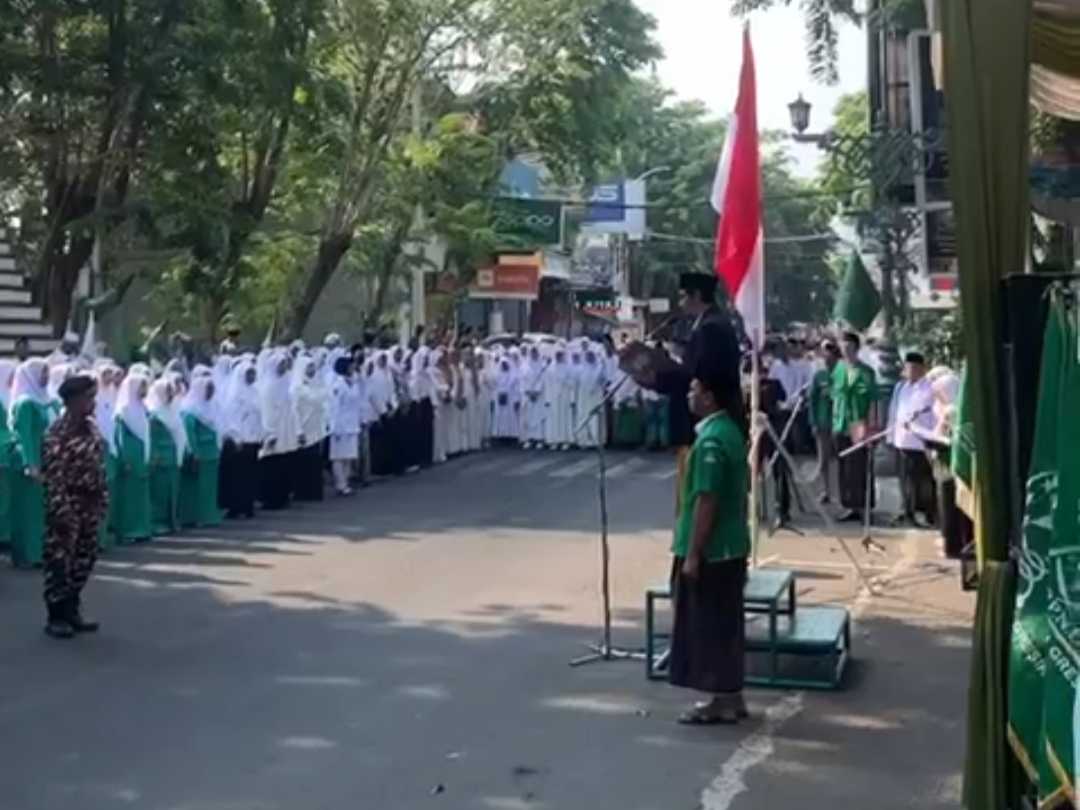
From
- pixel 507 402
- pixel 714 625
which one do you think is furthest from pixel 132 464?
pixel 507 402

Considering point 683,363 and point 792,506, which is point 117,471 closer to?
point 792,506

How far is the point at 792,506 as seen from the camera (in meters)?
18.2

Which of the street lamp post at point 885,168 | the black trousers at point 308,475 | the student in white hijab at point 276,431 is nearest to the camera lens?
the street lamp post at point 885,168

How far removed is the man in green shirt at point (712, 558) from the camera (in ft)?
26.7

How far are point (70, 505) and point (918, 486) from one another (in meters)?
8.86

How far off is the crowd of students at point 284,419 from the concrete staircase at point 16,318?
65 cm

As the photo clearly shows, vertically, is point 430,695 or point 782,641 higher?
point 782,641

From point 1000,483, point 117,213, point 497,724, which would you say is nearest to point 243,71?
point 117,213

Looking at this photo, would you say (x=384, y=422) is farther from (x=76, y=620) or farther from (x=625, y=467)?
(x=76, y=620)

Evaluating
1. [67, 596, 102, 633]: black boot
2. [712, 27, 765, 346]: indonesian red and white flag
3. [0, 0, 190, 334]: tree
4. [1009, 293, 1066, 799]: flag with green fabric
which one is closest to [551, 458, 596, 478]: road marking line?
[0, 0, 190, 334]: tree

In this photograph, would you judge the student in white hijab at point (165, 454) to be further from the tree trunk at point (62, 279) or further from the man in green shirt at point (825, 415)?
the tree trunk at point (62, 279)

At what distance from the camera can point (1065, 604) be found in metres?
4.54

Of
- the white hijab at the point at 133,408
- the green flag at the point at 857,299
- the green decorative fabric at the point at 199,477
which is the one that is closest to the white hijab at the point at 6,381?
the white hijab at the point at 133,408

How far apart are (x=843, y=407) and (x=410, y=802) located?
11134 mm
